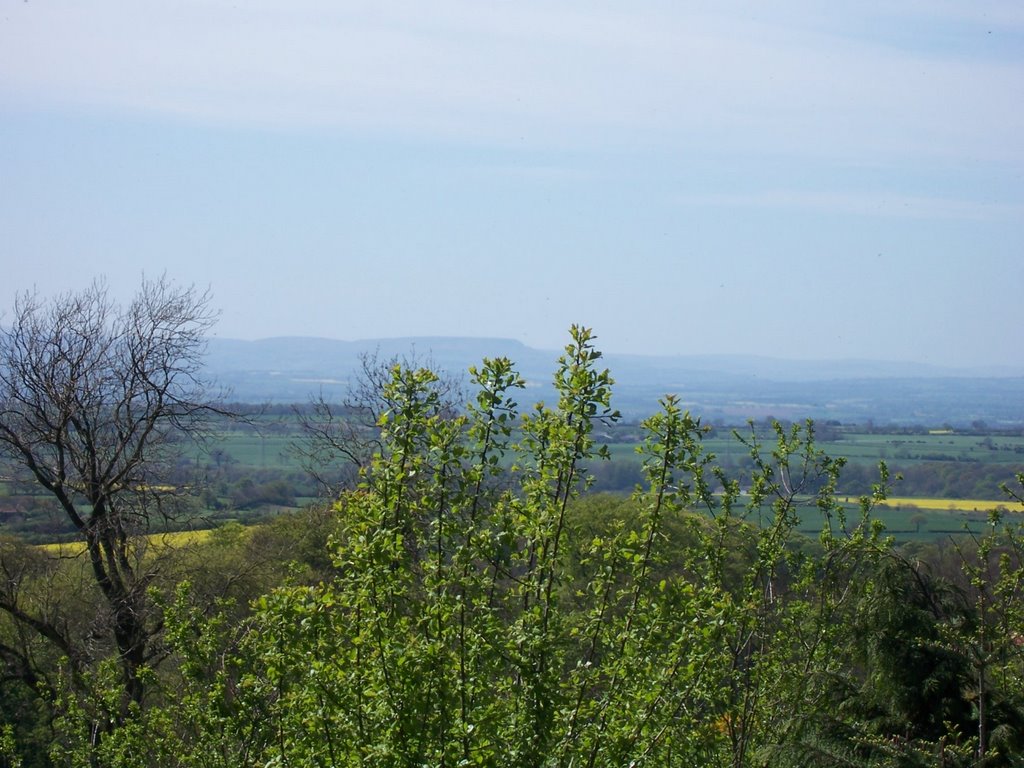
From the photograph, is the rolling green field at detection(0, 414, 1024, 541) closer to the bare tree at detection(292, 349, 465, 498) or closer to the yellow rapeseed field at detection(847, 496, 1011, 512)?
the yellow rapeseed field at detection(847, 496, 1011, 512)

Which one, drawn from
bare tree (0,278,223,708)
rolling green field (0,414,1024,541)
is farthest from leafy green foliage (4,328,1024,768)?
bare tree (0,278,223,708)

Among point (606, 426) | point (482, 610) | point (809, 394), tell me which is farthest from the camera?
point (809, 394)

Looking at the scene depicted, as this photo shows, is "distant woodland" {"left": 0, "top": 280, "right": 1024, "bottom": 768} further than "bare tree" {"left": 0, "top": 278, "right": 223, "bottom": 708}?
No

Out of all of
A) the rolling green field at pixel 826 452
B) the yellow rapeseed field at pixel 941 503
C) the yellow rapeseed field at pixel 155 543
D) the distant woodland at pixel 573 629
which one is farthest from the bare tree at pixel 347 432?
the yellow rapeseed field at pixel 941 503

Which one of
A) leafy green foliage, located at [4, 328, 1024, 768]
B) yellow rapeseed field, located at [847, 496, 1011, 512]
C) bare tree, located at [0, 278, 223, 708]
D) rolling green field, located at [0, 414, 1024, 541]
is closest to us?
leafy green foliage, located at [4, 328, 1024, 768]

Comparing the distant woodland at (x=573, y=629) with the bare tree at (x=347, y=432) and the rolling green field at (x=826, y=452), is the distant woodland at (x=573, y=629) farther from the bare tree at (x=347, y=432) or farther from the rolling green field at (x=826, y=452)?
the bare tree at (x=347, y=432)

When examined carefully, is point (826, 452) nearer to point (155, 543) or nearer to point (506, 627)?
point (155, 543)

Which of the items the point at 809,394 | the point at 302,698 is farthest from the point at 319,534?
the point at 809,394

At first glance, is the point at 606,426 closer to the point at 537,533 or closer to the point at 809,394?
the point at 537,533

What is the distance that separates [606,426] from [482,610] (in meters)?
1.13

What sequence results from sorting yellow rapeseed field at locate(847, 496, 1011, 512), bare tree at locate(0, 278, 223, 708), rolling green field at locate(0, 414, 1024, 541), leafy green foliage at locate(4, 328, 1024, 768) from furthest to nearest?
yellow rapeseed field at locate(847, 496, 1011, 512)
rolling green field at locate(0, 414, 1024, 541)
bare tree at locate(0, 278, 223, 708)
leafy green foliage at locate(4, 328, 1024, 768)

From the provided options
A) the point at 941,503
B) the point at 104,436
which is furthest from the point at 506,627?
the point at 941,503

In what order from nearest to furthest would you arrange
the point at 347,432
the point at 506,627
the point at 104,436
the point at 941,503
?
the point at 506,627 → the point at 104,436 → the point at 347,432 → the point at 941,503

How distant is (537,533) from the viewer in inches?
216
